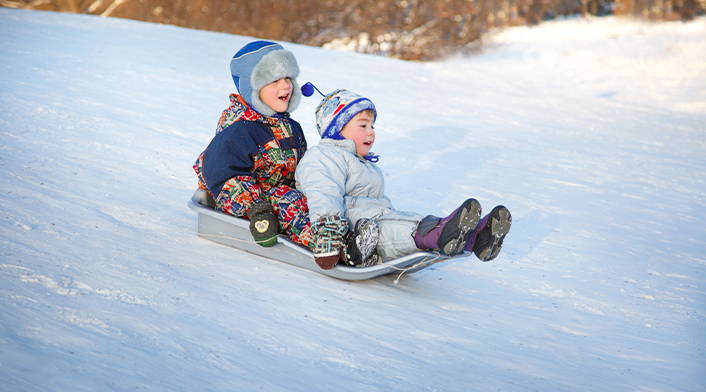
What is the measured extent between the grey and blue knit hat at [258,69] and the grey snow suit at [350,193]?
38 cm

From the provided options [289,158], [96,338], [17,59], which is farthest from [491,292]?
[17,59]

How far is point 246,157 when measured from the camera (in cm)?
247

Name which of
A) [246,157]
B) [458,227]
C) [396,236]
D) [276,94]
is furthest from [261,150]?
[458,227]

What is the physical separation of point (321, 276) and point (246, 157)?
66cm

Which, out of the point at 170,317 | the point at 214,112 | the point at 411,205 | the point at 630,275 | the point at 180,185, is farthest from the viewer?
the point at 214,112

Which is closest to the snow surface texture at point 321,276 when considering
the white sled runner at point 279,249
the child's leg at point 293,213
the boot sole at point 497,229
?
the white sled runner at point 279,249

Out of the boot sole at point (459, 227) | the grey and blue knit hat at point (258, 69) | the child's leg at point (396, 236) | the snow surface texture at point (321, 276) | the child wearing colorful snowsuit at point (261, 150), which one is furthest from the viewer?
the grey and blue knit hat at point (258, 69)

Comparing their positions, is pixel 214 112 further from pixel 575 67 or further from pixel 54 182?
pixel 575 67

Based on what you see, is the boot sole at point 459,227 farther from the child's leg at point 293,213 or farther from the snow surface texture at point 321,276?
the child's leg at point 293,213

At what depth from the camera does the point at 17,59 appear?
5.35 m

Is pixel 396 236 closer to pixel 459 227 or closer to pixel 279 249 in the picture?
pixel 459 227

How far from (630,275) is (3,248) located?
305cm

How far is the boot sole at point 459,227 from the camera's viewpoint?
2051 millimetres

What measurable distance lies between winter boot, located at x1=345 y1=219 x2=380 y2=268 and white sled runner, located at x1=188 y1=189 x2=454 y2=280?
0.05 m
